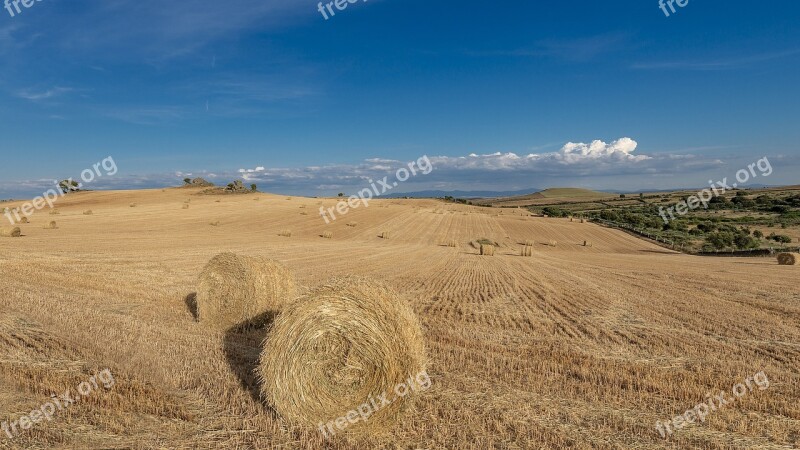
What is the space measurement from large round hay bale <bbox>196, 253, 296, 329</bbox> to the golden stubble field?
0.59 m

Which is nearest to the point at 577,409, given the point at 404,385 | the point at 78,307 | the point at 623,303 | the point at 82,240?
the point at 404,385

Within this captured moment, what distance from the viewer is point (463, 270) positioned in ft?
73.0

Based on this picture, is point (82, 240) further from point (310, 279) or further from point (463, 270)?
point (463, 270)

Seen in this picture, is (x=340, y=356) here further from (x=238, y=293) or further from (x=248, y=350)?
(x=238, y=293)

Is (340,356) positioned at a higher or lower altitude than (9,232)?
higher

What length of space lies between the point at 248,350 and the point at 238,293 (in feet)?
8.16

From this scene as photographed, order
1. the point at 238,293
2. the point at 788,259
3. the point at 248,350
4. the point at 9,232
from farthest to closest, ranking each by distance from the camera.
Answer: the point at 9,232 → the point at 788,259 → the point at 238,293 → the point at 248,350

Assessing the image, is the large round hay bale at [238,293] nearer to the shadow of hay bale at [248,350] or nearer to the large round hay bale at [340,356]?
the shadow of hay bale at [248,350]

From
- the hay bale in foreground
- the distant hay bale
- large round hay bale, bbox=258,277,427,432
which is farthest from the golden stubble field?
the hay bale in foreground

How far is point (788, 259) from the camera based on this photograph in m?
27.0

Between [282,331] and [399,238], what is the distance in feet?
108

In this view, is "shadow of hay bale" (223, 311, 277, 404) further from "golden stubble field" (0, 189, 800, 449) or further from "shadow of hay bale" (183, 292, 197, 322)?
"shadow of hay bale" (183, 292, 197, 322)

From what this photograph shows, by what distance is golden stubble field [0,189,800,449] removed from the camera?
602cm

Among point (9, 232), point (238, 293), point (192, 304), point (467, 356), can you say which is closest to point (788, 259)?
point (467, 356)
